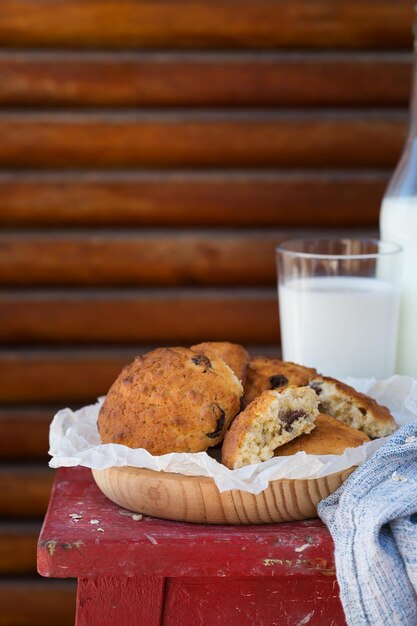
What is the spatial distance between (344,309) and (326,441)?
1.55 ft

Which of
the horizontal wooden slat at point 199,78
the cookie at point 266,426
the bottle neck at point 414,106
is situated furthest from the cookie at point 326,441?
the horizontal wooden slat at point 199,78

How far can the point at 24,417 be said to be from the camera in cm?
241

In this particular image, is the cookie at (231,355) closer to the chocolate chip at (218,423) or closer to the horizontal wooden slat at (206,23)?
the chocolate chip at (218,423)

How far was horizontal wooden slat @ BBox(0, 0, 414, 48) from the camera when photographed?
2.30m

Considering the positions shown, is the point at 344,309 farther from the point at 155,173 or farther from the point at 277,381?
the point at 155,173

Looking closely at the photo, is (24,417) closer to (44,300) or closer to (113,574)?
(44,300)

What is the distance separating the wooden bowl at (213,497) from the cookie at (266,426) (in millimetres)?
41

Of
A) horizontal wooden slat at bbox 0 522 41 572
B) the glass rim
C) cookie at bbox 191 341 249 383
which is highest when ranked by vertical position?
the glass rim

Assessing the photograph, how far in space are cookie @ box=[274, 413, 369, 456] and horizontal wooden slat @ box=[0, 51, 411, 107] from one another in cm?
137

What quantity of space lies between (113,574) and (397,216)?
856 mm

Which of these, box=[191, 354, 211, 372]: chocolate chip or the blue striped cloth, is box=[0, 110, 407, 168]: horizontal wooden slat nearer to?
box=[191, 354, 211, 372]: chocolate chip

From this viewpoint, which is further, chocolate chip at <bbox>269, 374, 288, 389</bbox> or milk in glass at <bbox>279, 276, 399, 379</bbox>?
milk in glass at <bbox>279, 276, 399, 379</bbox>

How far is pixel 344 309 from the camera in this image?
1.56m

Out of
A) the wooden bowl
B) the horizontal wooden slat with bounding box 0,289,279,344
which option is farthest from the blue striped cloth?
the horizontal wooden slat with bounding box 0,289,279,344
